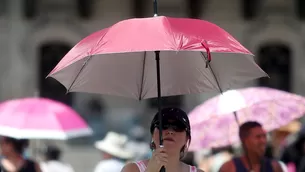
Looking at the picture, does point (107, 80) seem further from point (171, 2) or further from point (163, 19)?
point (171, 2)

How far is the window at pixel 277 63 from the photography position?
63.2 feet

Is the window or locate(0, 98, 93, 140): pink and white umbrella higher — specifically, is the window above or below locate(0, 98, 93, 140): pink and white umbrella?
below

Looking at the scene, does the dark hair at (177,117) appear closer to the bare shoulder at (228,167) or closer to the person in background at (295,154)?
the bare shoulder at (228,167)

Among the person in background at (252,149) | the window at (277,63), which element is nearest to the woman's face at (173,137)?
the person in background at (252,149)

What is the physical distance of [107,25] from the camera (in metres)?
19.2

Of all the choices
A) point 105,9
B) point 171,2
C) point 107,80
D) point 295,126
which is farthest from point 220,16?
point 107,80

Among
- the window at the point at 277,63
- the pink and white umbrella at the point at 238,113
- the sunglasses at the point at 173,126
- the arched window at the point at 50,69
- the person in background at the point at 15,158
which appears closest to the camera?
the sunglasses at the point at 173,126

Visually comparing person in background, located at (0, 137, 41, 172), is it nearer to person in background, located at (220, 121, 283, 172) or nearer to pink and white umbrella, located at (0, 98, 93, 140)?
pink and white umbrella, located at (0, 98, 93, 140)

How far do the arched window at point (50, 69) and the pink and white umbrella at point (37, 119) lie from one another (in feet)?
39.0

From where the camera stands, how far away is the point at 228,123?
20.5ft

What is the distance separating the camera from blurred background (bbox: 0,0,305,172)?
18.7 m

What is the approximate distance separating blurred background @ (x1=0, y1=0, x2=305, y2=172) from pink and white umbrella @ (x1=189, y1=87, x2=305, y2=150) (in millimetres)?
12021

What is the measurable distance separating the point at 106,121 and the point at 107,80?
13812mm

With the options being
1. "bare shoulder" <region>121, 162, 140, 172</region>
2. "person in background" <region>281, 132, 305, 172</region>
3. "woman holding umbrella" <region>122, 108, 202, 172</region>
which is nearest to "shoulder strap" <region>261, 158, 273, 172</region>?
"woman holding umbrella" <region>122, 108, 202, 172</region>
